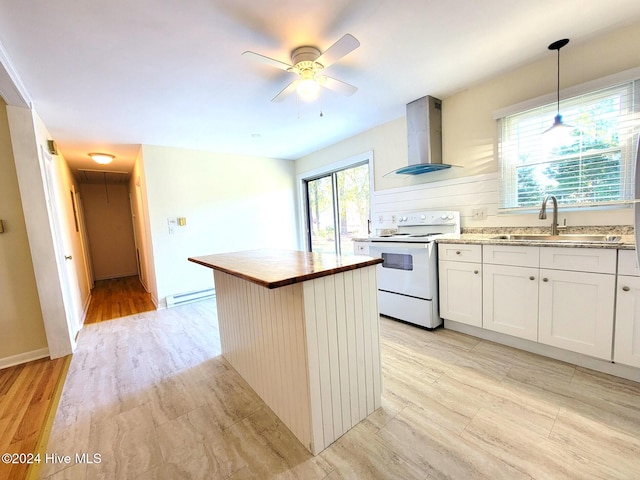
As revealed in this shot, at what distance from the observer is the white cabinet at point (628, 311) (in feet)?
5.34

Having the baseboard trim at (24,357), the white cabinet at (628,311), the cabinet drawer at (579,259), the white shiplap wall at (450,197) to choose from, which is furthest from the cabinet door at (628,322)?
the baseboard trim at (24,357)

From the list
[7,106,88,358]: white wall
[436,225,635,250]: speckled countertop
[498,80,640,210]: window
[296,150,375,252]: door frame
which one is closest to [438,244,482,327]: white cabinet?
[436,225,635,250]: speckled countertop

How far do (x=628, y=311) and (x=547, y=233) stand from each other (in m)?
0.79

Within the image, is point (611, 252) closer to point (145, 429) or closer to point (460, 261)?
point (460, 261)

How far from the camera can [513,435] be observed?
139 centimetres

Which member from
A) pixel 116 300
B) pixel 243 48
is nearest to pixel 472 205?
pixel 243 48

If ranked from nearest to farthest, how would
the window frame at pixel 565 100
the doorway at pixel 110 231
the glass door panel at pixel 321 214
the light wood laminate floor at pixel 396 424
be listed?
the light wood laminate floor at pixel 396 424 → the window frame at pixel 565 100 → the glass door panel at pixel 321 214 → the doorway at pixel 110 231

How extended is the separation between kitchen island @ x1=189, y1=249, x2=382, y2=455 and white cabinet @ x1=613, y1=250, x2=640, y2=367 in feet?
5.09

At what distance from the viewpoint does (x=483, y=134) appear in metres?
2.61

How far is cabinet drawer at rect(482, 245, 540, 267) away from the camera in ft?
6.55

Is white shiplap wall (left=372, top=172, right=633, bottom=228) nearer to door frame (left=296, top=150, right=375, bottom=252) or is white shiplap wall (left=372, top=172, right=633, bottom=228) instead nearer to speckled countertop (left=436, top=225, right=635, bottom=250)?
speckled countertop (left=436, top=225, right=635, bottom=250)

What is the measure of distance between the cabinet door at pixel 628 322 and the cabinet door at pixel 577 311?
34mm

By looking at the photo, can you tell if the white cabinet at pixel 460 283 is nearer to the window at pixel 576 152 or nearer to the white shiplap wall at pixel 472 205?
the white shiplap wall at pixel 472 205

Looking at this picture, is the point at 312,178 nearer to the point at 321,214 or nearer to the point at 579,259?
the point at 321,214
